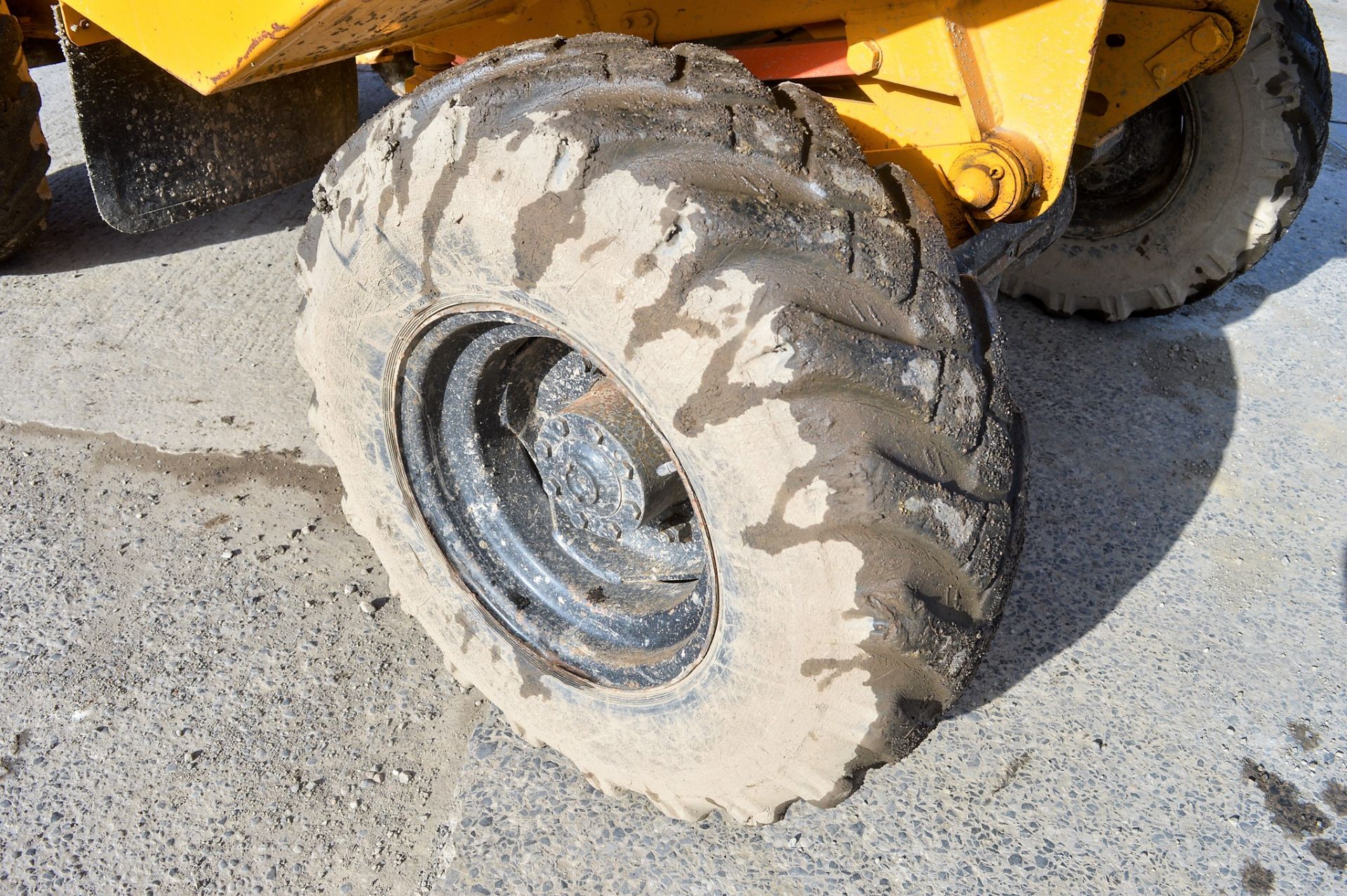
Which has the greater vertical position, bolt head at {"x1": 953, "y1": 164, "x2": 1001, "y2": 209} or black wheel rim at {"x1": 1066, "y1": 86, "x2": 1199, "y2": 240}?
bolt head at {"x1": 953, "y1": 164, "x2": 1001, "y2": 209}

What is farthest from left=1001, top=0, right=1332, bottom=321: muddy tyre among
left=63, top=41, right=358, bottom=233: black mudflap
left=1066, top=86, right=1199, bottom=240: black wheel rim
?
left=63, top=41, right=358, bottom=233: black mudflap

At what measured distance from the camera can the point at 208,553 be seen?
8.98 ft

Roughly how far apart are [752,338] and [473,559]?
1034 millimetres

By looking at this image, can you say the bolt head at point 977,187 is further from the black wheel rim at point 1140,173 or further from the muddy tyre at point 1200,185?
the black wheel rim at point 1140,173

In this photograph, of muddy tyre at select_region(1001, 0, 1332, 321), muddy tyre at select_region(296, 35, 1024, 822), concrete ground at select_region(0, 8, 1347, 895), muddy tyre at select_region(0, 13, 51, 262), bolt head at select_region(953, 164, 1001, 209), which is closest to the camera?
muddy tyre at select_region(296, 35, 1024, 822)

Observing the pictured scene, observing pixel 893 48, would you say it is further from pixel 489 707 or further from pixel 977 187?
pixel 489 707

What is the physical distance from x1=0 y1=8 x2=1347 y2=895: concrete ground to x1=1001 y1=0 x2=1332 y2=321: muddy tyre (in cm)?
24

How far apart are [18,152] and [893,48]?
3231 millimetres

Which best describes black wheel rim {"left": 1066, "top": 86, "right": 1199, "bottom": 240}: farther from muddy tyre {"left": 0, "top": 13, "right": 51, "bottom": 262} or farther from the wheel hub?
muddy tyre {"left": 0, "top": 13, "right": 51, "bottom": 262}

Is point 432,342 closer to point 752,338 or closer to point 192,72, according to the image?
point 192,72

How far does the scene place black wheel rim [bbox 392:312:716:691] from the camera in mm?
1932

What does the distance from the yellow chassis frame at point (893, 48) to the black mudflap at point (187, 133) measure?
41.5 inches

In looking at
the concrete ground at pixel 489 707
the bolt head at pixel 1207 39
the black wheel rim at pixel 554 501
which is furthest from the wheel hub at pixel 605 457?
the bolt head at pixel 1207 39

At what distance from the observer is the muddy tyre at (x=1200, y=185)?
124 inches
